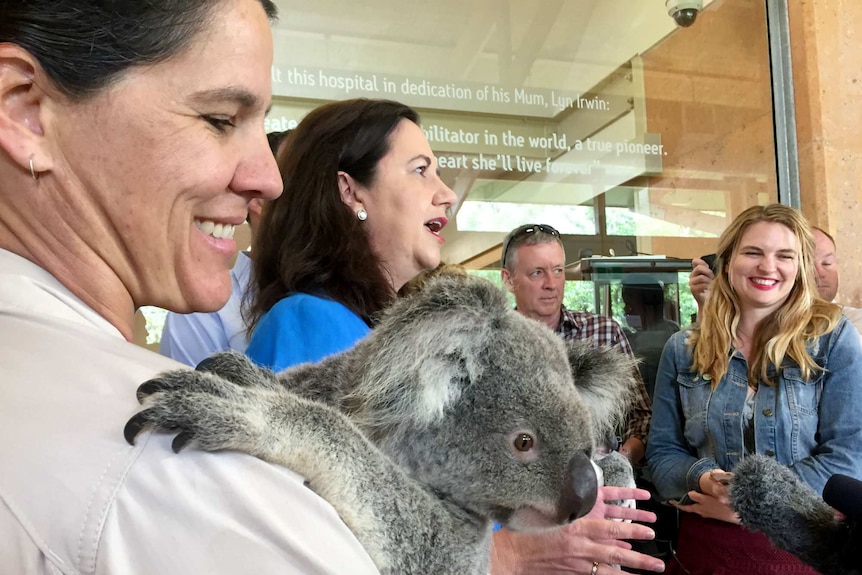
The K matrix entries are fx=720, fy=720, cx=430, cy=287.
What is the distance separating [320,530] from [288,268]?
0.88 metres

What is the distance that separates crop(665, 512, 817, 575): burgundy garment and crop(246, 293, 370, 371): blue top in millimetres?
1499

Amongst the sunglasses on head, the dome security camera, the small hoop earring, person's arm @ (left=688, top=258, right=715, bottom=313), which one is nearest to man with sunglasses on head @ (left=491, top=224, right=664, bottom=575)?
the sunglasses on head

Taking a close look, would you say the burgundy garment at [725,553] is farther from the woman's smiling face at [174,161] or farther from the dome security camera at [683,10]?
the dome security camera at [683,10]

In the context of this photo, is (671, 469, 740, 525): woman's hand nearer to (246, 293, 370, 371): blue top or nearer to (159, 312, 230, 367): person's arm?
(246, 293, 370, 371): blue top

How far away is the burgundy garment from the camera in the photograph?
207 cm

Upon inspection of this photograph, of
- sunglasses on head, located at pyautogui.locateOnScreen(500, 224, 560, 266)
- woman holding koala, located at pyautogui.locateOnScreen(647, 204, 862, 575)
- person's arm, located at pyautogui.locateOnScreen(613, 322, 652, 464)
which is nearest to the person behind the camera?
woman holding koala, located at pyautogui.locateOnScreen(647, 204, 862, 575)

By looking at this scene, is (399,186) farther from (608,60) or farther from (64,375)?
(608,60)

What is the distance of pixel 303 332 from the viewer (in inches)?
47.1

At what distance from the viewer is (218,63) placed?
29.4 inches

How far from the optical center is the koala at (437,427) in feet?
2.18

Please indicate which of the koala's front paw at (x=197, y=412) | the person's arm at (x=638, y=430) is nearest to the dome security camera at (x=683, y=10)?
the person's arm at (x=638, y=430)

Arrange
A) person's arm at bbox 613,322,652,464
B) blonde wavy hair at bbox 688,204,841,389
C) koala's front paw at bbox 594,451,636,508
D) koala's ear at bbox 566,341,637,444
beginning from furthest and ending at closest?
person's arm at bbox 613,322,652,464, blonde wavy hair at bbox 688,204,841,389, koala's front paw at bbox 594,451,636,508, koala's ear at bbox 566,341,637,444

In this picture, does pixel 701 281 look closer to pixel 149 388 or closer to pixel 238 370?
pixel 238 370

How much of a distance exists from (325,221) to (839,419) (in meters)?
1.75
